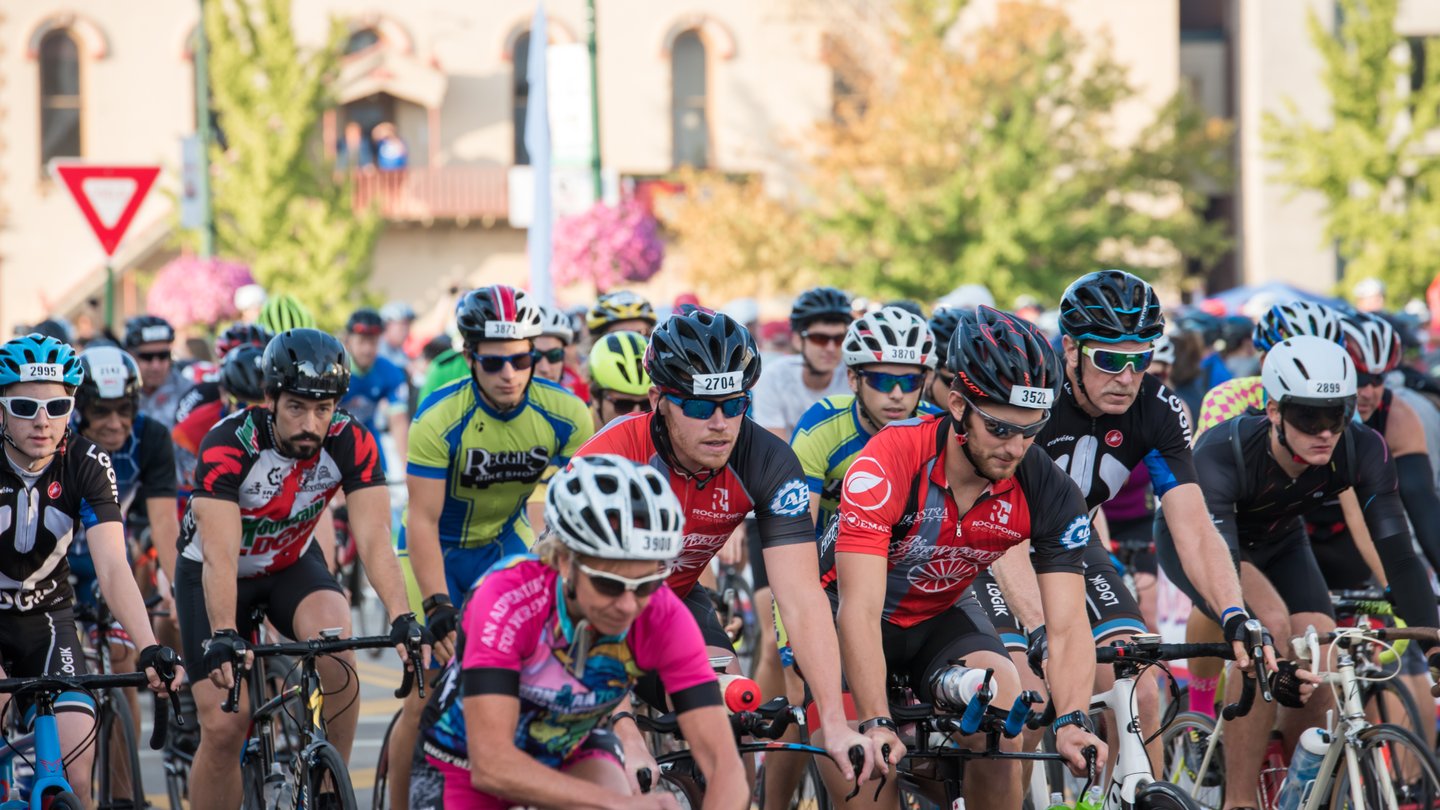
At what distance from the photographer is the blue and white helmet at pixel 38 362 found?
6.54 metres

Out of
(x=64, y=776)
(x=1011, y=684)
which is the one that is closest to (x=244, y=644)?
(x=64, y=776)

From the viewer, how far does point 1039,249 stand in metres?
30.1

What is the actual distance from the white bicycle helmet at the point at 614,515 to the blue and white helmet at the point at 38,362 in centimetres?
300

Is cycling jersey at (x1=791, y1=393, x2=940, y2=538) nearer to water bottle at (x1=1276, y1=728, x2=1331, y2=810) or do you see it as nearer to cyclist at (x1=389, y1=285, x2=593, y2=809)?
cyclist at (x1=389, y1=285, x2=593, y2=809)

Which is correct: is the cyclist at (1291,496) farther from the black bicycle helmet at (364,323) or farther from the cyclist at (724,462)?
the black bicycle helmet at (364,323)

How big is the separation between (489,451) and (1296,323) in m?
3.45

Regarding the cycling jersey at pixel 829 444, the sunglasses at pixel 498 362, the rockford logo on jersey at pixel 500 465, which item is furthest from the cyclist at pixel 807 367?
the sunglasses at pixel 498 362

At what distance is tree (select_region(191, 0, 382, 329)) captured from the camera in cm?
3506

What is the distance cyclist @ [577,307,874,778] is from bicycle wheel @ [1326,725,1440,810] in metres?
1.96

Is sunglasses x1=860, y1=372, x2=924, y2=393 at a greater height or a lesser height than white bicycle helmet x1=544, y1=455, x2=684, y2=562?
greater

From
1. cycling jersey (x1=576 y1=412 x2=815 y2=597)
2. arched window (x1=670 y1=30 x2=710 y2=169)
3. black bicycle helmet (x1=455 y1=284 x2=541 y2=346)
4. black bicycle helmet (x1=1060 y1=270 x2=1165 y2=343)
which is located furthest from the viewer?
arched window (x1=670 y1=30 x2=710 y2=169)

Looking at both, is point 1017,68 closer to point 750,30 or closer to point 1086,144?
point 1086,144

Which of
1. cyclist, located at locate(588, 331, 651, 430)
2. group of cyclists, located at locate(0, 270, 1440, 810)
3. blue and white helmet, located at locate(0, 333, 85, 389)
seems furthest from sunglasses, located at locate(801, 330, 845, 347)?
blue and white helmet, located at locate(0, 333, 85, 389)

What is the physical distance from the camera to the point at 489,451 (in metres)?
7.46
